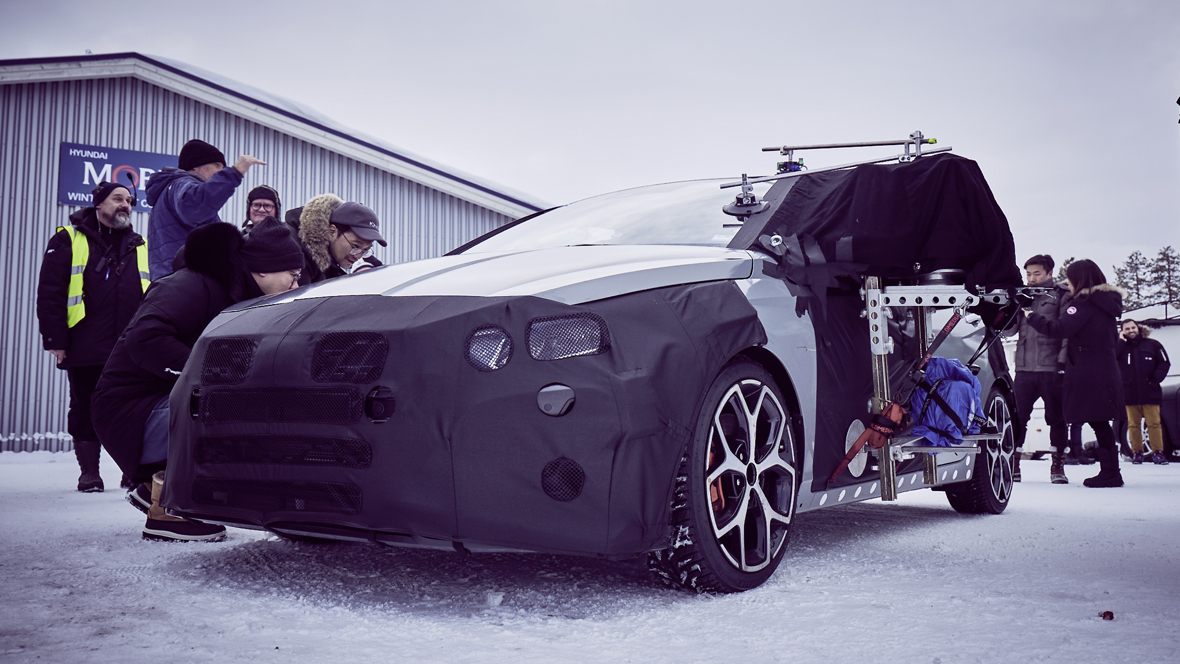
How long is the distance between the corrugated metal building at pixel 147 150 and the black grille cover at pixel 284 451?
27.9ft

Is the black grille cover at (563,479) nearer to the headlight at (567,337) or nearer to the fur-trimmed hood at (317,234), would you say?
the headlight at (567,337)

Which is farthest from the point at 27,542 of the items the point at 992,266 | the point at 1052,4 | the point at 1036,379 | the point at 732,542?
the point at 1036,379

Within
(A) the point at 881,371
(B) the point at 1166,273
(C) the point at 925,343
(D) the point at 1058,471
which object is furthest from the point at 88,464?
(B) the point at 1166,273

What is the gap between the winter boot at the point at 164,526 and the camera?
4012mm

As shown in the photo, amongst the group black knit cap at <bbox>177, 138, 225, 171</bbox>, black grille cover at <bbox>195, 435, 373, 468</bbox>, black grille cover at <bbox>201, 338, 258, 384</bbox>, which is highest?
black knit cap at <bbox>177, 138, 225, 171</bbox>

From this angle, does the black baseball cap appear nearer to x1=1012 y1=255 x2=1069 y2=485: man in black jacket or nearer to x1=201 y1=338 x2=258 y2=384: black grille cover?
x1=201 y1=338 x2=258 y2=384: black grille cover

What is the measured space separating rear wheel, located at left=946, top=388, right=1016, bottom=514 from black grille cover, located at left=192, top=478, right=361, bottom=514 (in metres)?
3.74

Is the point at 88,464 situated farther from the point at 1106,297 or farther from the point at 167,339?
the point at 1106,297

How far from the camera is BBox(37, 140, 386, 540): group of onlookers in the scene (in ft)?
12.8

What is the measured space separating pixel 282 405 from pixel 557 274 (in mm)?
879

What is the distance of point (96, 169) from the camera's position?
10.7 m

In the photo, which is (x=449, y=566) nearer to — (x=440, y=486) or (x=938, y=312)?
(x=440, y=486)

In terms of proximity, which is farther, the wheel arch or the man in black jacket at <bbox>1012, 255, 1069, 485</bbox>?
the man in black jacket at <bbox>1012, 255, 1069, 485</bbox>

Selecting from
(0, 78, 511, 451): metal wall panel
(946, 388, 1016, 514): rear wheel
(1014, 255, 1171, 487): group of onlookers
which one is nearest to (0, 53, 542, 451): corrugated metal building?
(0, 78, 511, 451): metal wall panel
